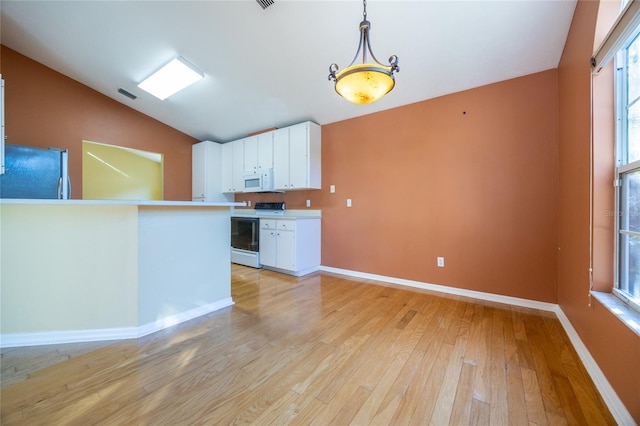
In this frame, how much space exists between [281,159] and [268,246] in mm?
1434

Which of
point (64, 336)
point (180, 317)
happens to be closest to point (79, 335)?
point (64, 336)

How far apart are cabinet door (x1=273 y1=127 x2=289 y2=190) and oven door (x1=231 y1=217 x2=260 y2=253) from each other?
0.72 meters

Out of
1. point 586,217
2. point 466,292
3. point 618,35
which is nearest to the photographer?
point 618,35

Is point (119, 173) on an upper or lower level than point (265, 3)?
lower

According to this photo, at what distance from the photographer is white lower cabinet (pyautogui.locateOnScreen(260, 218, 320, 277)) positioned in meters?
3.49

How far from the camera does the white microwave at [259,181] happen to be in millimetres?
4067

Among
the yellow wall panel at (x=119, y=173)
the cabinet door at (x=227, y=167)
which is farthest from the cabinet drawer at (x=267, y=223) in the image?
the yellow wall panel at (x=119, y=173)

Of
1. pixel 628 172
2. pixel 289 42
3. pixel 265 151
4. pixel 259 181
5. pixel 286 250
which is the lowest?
pixel 286 250

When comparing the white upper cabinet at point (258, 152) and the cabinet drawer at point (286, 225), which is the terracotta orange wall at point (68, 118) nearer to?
the white upper cabinet at point (258, 152)

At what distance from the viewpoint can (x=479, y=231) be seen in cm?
265

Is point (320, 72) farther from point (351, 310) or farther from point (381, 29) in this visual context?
point (351, 310)

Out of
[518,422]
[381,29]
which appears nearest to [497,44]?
[381,29]

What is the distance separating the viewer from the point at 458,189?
9.05 ft

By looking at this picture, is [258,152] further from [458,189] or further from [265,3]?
[458,189]
